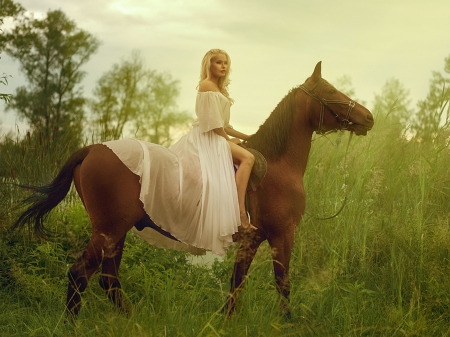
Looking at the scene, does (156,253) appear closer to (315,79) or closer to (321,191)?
(321,191)

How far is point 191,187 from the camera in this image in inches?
182

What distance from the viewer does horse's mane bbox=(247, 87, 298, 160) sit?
16.1 ft

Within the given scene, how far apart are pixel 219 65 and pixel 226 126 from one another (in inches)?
23.5

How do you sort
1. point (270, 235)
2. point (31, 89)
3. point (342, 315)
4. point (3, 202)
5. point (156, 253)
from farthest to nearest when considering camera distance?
point (31, 89) < point (3, 202) < point (156, 253) < point (270, 235) < point (342, 315)

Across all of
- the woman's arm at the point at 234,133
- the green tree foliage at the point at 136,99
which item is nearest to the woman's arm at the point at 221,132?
the woman's arm at the point at 234,133

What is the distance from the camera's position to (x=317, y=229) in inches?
251

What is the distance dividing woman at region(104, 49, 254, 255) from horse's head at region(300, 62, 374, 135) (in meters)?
0.80

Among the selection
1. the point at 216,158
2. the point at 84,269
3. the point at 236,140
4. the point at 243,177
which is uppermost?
the point at 236,140

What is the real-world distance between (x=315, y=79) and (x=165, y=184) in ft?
5.49

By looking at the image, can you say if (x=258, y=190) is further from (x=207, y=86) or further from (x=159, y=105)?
(x=159, y=105)

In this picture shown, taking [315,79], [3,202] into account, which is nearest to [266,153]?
[315,79]

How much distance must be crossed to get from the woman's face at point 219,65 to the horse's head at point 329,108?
28.9 inches

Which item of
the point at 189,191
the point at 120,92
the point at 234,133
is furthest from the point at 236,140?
the point at 120,92

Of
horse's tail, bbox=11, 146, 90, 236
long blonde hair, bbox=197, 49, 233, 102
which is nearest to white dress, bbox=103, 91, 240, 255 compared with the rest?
long blonde hair, bbox=197, 49, 233, 102
